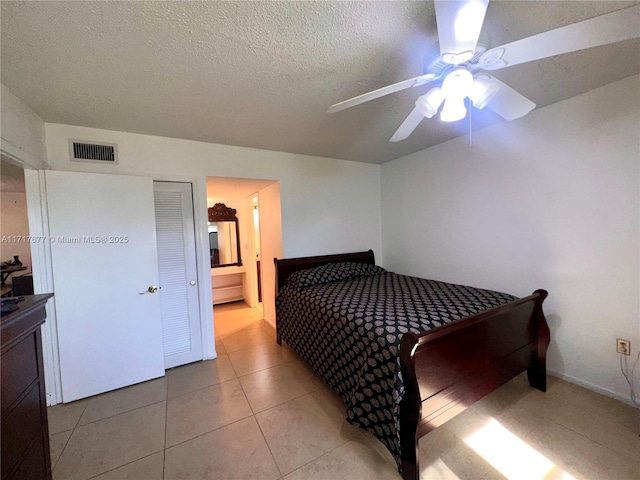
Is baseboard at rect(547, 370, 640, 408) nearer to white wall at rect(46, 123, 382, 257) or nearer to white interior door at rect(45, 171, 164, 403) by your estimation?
white wall at rect(46, 123, 382, 257)

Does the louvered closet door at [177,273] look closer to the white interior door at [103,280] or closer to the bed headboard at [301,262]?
the white interior door at [103,280]

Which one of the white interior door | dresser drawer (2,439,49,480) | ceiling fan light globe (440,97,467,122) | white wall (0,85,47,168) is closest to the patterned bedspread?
ceiling fan light globe (440,97,467,122)

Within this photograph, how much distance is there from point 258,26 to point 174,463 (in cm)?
241

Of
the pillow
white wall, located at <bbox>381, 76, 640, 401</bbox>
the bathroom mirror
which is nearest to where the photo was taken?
white wall, located at <bbox>381, 76, 640, 401</bbox>

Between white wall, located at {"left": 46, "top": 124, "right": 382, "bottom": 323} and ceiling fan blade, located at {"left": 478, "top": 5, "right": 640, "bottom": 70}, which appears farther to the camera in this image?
white wall, located at {"left": 46, "top": 124, "right": 382, "bottom": 323}

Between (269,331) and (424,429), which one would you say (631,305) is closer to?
(424,429)

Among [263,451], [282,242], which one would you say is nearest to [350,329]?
[263,451]

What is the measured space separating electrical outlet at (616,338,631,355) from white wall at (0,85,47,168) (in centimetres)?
432

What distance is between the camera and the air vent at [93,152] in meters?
2.18

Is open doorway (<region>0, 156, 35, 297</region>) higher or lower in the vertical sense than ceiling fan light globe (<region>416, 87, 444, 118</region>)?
lower

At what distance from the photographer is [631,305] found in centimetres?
180

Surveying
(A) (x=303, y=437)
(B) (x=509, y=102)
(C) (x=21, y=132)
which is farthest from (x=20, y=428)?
(B) (x=509, y=102)

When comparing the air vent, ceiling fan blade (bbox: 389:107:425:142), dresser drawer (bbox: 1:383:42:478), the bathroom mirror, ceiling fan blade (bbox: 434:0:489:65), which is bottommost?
dresser drawer (bbox: 1:383:42:478)

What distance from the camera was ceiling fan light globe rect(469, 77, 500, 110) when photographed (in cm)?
125
